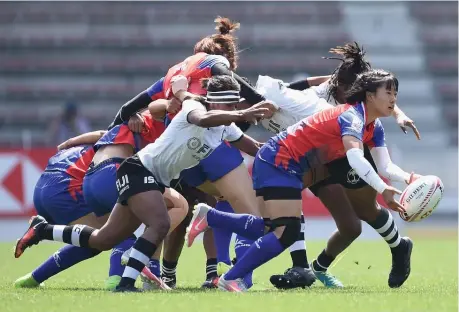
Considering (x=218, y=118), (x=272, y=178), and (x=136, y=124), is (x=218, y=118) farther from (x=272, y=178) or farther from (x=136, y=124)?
(x=136, y=124)

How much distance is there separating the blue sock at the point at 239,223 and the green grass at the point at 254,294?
1.35 ft

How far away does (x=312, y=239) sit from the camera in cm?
1512

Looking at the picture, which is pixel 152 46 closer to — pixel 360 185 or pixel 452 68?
pixel 452 68

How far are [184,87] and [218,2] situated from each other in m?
18.0

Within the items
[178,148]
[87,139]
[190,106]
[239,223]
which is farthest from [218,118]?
[87,139]

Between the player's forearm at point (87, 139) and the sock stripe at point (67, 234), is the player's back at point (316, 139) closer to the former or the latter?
the sock stripe at point (67, 234)

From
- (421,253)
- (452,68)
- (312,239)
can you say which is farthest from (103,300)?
(452,68)

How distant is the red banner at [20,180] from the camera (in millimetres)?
14977

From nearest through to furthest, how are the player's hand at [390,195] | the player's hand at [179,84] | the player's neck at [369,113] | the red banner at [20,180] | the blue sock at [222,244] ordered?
1. the player's hand at [390,195]
2. the player's neck at [369,113]
3. the player's hand at [179,84]
4. the blue sock at [222,244]
5. the red banner at [20,180]

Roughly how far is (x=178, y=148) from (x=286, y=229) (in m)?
0.91

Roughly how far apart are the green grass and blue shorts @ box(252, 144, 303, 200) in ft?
2.29

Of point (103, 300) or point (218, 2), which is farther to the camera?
point (218, 2)

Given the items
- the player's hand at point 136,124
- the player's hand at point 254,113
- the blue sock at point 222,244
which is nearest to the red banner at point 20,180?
the blue sock at point 222,244

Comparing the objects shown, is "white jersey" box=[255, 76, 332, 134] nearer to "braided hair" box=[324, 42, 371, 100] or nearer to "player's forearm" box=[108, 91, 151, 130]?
"braided hair" box=[324, 42, 371, 100]
